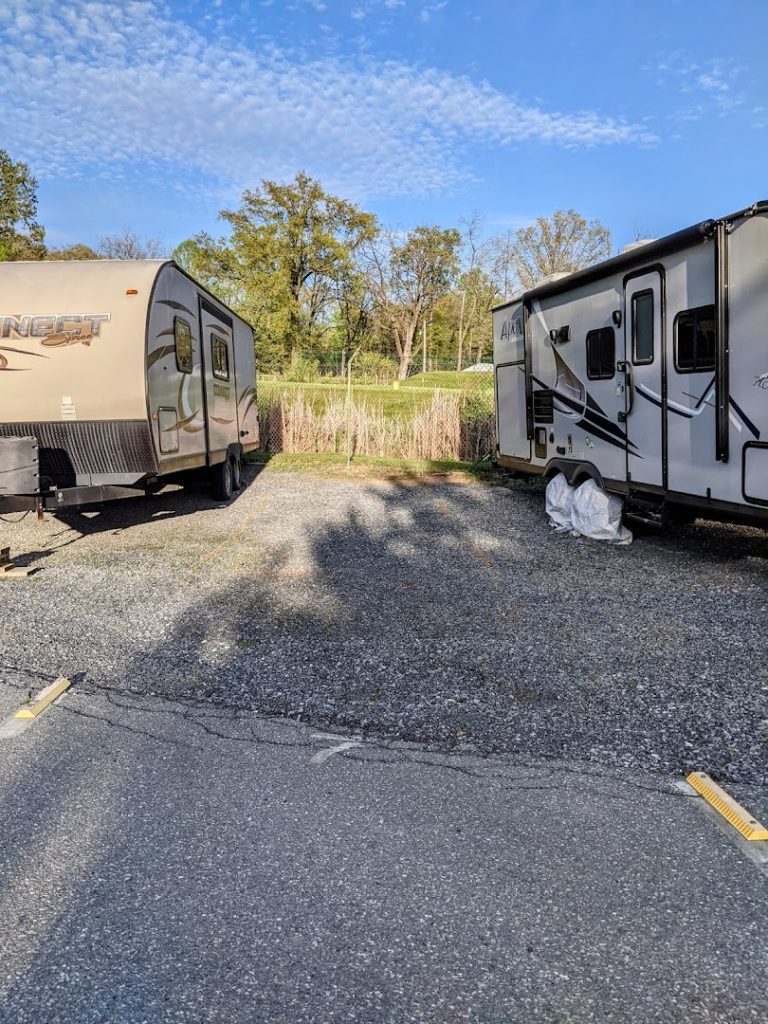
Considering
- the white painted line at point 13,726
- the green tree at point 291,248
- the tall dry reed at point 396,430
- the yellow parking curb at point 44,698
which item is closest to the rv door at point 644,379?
the yellow parking curb at point 44,698

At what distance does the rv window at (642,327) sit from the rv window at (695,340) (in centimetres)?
41

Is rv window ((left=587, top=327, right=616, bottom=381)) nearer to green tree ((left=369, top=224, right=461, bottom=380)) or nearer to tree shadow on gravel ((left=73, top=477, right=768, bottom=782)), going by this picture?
tree shadow on gravel ((left=73, top=477, right=768, bottom=782))

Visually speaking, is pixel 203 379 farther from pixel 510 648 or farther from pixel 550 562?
pixel 510 648

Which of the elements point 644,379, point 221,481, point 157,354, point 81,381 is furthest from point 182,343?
point 644,379

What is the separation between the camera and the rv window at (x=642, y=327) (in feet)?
21.3

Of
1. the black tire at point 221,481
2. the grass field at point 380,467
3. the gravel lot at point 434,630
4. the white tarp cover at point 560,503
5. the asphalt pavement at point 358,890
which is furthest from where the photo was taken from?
the grass field at point 380,467

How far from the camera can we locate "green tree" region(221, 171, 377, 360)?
4266 centimetres

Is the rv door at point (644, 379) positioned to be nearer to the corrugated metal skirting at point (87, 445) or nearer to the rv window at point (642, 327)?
the rv window at point (642, 327)

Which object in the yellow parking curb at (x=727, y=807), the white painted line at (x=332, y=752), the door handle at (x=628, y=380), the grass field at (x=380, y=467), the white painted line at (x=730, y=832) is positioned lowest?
the white painted line at (x=730, y=832)

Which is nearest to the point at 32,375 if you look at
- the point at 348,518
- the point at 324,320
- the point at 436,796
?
the point at 348,518

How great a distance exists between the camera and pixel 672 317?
6168 millimetres

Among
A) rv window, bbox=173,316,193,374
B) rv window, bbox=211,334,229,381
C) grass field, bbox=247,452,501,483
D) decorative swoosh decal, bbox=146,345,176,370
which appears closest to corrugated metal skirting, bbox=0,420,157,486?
decorative swoosh decal, bbox=146,345,176,370

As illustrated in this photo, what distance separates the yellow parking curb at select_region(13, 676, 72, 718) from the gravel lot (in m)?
0.13

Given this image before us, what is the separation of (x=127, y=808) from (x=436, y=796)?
120 centimetres
